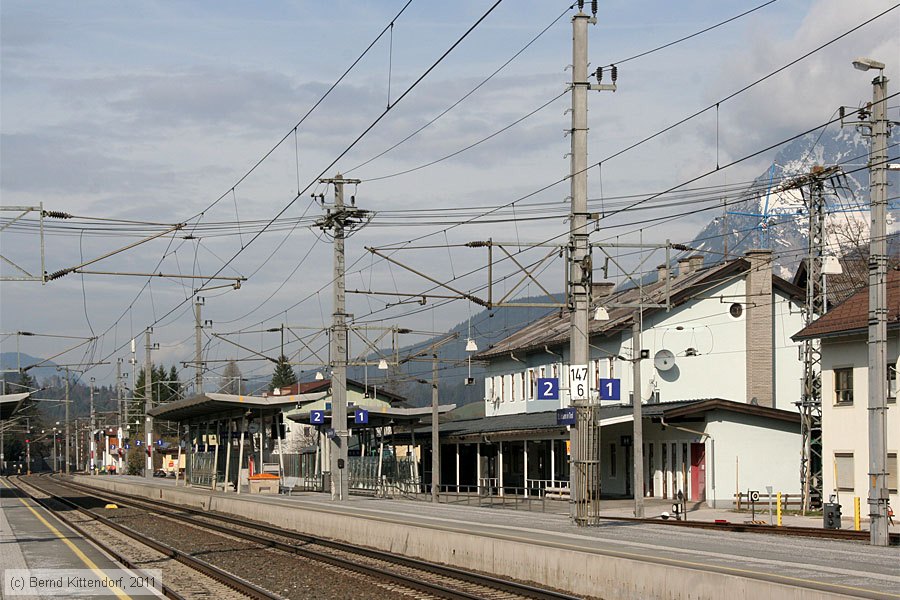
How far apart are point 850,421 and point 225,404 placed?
25694 millimetres

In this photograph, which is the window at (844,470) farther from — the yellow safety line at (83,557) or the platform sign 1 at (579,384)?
the yellow safety line at (83,557)

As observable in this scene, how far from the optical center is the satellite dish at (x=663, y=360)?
51406mm

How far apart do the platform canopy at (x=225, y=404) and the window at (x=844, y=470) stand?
74.4 feet

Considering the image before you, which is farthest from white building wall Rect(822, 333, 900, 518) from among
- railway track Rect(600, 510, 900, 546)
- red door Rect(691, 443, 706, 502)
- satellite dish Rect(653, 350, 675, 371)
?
satellite dish Rect(653, 350, 675, 371)

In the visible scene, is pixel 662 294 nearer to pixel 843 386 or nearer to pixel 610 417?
pixel 610 417

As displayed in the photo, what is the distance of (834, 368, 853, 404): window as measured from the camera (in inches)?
1566

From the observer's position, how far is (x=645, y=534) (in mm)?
24922

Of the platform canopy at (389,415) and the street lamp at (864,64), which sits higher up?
the street lamp at (864,64)

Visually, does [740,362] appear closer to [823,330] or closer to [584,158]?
[823,330]

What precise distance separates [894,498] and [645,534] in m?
15.4

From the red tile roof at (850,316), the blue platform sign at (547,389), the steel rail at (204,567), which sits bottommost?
the steel rail at (204,567)

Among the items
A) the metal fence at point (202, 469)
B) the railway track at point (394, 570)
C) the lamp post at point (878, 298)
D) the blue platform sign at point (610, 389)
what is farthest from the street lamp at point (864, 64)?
the metal fence at point (202, 469)

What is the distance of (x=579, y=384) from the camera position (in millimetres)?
25953

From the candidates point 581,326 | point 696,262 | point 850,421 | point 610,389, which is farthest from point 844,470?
point 696,262
